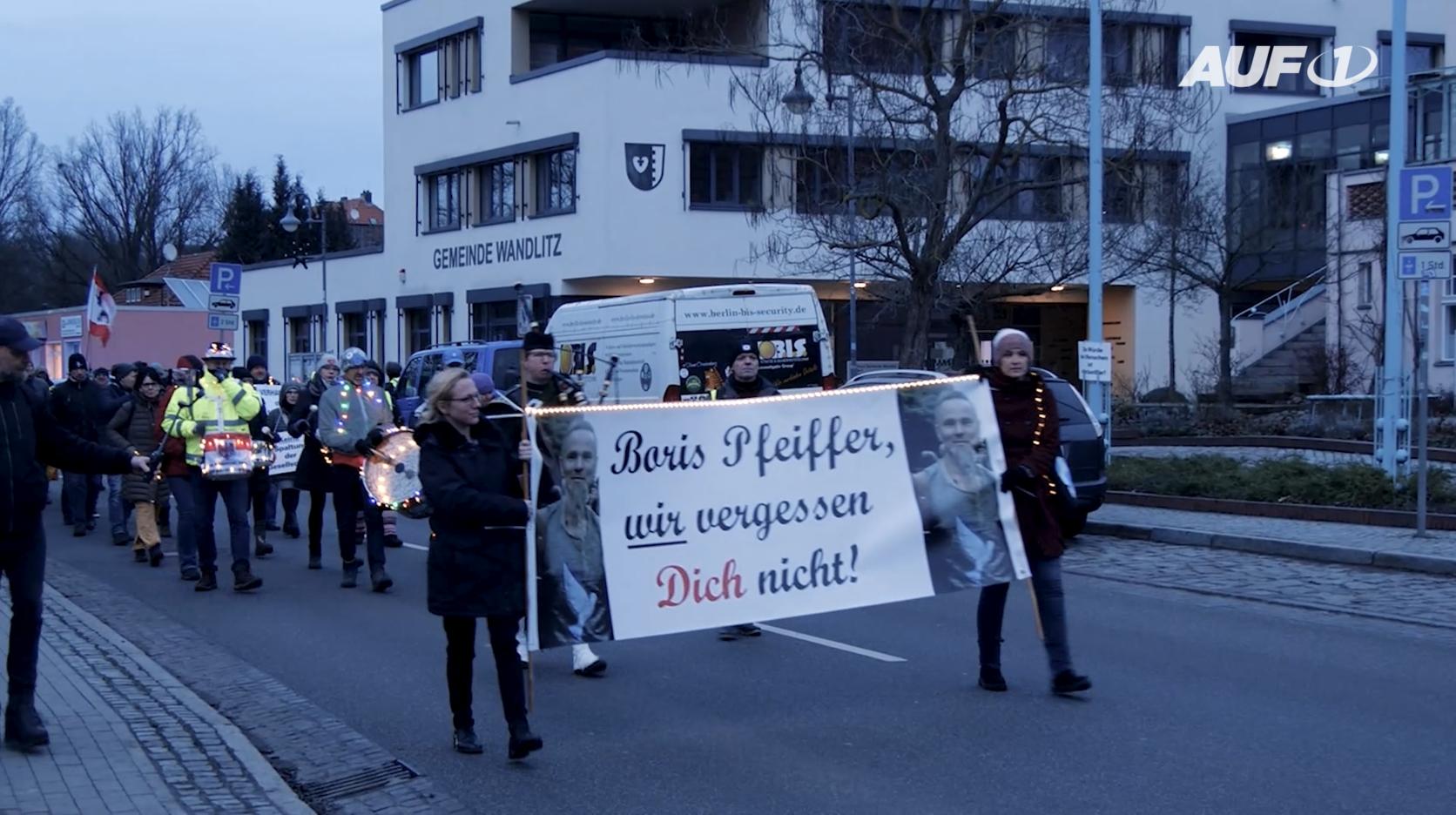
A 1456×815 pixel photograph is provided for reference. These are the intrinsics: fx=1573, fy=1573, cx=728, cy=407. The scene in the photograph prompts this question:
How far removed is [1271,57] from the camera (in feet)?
145

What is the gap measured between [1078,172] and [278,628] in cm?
2308

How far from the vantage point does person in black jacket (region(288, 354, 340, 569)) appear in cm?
1364

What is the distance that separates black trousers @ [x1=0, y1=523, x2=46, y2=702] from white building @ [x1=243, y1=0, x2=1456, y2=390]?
Answer: 27233mm

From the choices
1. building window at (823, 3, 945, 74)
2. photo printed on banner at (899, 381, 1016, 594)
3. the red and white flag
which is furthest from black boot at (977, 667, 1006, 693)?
the red and white flag

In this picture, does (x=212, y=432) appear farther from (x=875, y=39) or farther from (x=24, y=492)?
(x=875, y=39)

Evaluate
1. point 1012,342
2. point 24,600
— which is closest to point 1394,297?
point 1012,342

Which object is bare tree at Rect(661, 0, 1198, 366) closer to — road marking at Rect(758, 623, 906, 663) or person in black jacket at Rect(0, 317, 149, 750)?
road marking at Rect(758, 623, 906, 663)

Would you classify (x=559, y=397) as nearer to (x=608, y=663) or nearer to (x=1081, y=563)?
(x=608, y=663)

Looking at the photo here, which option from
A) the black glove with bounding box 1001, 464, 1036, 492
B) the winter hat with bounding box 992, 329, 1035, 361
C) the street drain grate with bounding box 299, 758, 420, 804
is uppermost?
the winter hat with bounding box 992, 329, 1035, 361

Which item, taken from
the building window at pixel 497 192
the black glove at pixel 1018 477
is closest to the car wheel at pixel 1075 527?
the black glove at pixel 1018 477

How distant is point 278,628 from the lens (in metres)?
11.2

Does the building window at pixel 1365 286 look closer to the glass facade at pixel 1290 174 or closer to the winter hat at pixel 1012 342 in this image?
the glass facade at pixel 1290 174

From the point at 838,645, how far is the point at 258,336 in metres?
49.3

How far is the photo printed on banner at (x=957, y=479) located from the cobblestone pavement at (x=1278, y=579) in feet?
13.6
